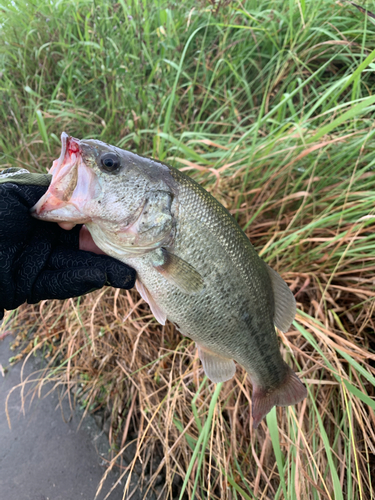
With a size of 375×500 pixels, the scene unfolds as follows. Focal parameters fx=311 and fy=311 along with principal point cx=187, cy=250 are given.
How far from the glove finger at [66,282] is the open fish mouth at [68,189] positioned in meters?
0.27

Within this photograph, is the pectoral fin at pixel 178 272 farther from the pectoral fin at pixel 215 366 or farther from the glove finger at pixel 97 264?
the pectoral fin at pixel 215 366

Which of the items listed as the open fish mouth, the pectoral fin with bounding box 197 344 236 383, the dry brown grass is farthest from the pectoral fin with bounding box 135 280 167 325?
the dry brown grass

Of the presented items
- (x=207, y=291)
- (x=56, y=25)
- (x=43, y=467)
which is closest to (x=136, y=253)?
(x=207, y=291)

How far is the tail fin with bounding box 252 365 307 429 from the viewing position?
4.67 ft

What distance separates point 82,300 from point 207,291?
133cm

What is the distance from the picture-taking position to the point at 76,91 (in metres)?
2.93

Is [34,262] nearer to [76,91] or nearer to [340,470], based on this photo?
[340,470]

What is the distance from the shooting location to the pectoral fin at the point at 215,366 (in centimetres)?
149

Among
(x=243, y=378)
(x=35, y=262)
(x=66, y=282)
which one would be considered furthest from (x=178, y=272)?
(x=243, y=378)

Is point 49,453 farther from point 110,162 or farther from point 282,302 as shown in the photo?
point 110,162

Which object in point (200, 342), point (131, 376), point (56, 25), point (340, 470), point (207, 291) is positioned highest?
point (56, 25)

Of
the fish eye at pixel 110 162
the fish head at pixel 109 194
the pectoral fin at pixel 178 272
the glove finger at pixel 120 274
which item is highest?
the fish eye at pixel 110 162

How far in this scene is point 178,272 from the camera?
1.26 metres

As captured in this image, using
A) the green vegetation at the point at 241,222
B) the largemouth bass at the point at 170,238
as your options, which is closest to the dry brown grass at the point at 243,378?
the green vegetation at the point at 241,222
